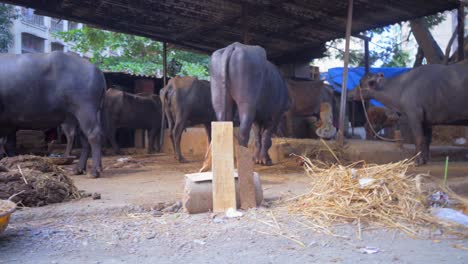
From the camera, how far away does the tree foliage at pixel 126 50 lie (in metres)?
17.8

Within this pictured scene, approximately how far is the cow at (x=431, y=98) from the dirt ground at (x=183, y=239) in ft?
14.6

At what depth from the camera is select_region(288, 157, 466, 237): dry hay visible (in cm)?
379

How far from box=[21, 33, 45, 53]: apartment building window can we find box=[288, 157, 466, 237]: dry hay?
84.3 ft

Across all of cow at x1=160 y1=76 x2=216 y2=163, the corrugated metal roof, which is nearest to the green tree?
the corrugated metal roof

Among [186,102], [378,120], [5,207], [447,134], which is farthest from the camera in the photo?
[378,120]

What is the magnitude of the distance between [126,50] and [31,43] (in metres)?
10.6

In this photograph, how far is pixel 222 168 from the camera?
4.12 m

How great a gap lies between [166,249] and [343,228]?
4.79 ft

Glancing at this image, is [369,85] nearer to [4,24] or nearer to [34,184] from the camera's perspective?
[34,184]

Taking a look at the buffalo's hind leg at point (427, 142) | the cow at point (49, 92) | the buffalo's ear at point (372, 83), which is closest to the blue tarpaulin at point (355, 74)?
the buffalo's ear at point (372, 83)

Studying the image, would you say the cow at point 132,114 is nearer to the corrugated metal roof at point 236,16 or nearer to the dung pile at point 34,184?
the corrugated metal roof at point 236,16

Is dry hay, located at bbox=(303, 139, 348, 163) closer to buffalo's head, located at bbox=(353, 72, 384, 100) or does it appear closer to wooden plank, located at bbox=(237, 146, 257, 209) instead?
buffalo's head, located at bbox=(353, 72, 384, 100)

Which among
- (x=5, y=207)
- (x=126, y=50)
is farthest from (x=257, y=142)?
(x=126, y=50)

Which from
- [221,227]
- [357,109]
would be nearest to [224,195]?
[221,227]
